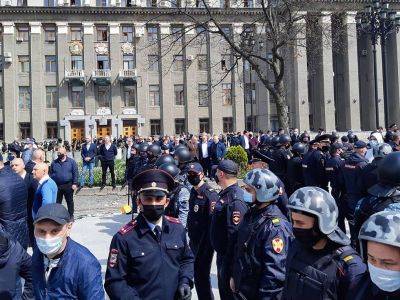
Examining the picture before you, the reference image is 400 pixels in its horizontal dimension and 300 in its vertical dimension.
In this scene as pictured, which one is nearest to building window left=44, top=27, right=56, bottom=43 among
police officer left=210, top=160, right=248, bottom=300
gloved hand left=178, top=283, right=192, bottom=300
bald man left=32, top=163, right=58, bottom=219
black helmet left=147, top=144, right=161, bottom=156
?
black helmet left=147, top=144, right=161, bottom=156

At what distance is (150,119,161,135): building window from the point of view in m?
50.8

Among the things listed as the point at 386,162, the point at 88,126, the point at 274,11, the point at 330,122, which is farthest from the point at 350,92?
the point at 386,162

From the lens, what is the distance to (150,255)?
11.5 ft

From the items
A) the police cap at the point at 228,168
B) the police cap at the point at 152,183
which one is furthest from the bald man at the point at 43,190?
the police cap at the point at 152,183

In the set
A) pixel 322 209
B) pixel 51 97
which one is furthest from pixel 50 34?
pixel 322 209

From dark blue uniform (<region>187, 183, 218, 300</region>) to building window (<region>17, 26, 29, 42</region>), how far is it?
48891mm

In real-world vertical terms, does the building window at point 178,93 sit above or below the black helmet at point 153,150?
above

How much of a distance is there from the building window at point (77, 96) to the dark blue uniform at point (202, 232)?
45604 millimetres

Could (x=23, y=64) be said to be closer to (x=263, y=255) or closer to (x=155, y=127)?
(x=155, y=127)

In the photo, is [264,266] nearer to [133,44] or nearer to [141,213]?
[141,213]

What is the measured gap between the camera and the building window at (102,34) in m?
49.9

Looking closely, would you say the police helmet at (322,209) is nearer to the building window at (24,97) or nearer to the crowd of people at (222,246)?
the crowd of people at (222,246)

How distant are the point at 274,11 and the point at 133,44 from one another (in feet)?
103

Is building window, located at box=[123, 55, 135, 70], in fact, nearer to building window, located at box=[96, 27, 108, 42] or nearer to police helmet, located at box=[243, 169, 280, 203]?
building window, located at box=[96, 27, 108, 42]
